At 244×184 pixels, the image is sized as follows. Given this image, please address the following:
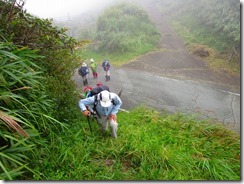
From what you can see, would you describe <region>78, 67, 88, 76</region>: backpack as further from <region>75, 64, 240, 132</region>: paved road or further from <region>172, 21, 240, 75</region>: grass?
<region>172, 21, 240, 75</region>: grass

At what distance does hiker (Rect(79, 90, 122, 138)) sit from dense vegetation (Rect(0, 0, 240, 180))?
1.06ft

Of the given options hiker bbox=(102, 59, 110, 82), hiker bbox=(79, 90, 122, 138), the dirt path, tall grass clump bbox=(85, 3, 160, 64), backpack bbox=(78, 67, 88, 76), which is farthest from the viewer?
the dirt path

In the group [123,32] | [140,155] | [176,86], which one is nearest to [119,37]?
[123,32]

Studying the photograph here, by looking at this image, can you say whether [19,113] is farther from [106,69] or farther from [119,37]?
[119,37]

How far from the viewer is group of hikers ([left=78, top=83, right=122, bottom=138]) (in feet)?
13.1

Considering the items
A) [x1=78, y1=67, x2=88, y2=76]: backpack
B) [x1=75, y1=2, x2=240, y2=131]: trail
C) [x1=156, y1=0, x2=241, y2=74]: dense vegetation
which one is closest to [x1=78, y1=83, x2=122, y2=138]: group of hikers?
[x1=78, y1=67, x2=88, y2=76]: backpack

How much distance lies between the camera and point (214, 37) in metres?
10.7

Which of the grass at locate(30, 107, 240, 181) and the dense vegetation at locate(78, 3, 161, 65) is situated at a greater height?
the dense vegetation at locate(78, 3, 161, 65)

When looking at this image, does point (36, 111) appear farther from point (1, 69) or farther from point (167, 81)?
point (167, 81)

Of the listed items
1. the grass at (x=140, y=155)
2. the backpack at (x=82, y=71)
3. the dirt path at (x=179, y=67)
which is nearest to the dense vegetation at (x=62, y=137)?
the grass at (x=140, y=155)

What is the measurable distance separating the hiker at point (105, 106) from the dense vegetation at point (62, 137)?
1.06 feet

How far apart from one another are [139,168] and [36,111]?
179cm

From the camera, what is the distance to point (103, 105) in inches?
158

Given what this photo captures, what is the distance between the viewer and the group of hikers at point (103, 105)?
4004 millimetres
